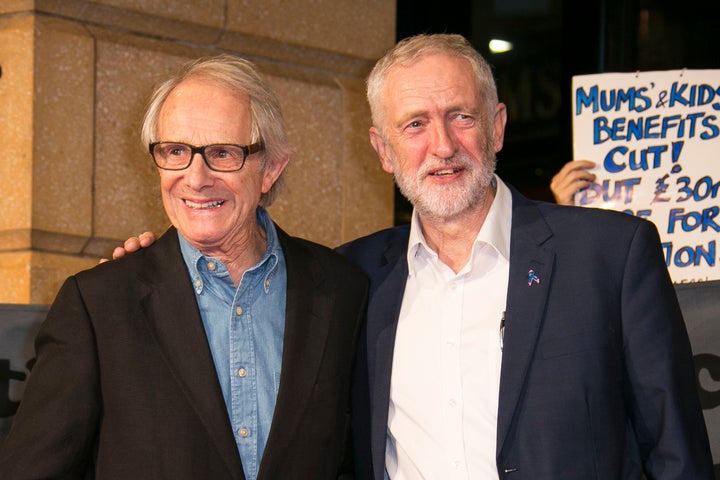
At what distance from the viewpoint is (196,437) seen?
259 cm

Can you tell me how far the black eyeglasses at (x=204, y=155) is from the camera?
2750 millimetres

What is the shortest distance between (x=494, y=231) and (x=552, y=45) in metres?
2.87

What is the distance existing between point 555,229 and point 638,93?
1.35 meters

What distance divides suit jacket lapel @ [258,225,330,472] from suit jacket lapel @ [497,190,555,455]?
45cm

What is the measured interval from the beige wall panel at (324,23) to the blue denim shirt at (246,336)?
1877mm

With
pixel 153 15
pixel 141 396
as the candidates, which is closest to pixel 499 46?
pixel 153 15

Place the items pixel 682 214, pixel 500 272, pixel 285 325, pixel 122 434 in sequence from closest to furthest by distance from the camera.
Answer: pixel 122 434
pixel 285 325
pixel 500 272
pixel 682 214

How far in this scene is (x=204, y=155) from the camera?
9.02ft

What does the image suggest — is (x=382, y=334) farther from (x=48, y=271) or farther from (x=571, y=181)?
(x=48, y=271)

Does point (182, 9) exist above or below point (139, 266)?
above

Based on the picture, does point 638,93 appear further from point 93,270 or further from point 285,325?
point 93,270

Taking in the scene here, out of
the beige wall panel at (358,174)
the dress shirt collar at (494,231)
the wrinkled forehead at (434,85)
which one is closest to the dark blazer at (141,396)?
the dress shirt collar at (494,231)

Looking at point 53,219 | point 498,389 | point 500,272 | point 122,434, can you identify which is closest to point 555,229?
point 500,272

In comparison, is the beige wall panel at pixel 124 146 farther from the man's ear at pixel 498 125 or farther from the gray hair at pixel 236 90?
the man's ear at pixel 498 125
